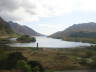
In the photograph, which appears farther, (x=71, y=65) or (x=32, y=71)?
(x=71, y=65)

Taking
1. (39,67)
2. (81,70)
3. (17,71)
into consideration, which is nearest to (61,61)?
(81,70)

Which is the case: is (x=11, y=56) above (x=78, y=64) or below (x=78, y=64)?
above

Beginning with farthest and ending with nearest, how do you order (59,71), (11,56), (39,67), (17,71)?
(59,71) < (11,56) < (39,67) < (17,71)

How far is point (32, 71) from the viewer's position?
43688mm

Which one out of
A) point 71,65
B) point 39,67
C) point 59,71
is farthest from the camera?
point 71,65

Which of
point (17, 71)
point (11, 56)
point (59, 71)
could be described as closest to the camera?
point (17, 71)

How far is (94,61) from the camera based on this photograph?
59656 mm

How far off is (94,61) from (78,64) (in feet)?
16.0

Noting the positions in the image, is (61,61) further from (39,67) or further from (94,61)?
(39,67)

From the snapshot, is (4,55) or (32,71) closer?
(32,71)

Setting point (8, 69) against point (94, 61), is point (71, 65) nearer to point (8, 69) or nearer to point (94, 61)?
point (94, 61)

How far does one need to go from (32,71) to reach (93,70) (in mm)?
18835

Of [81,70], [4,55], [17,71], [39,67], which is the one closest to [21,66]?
[17,71]

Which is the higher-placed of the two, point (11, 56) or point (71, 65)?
point (11, 56)
